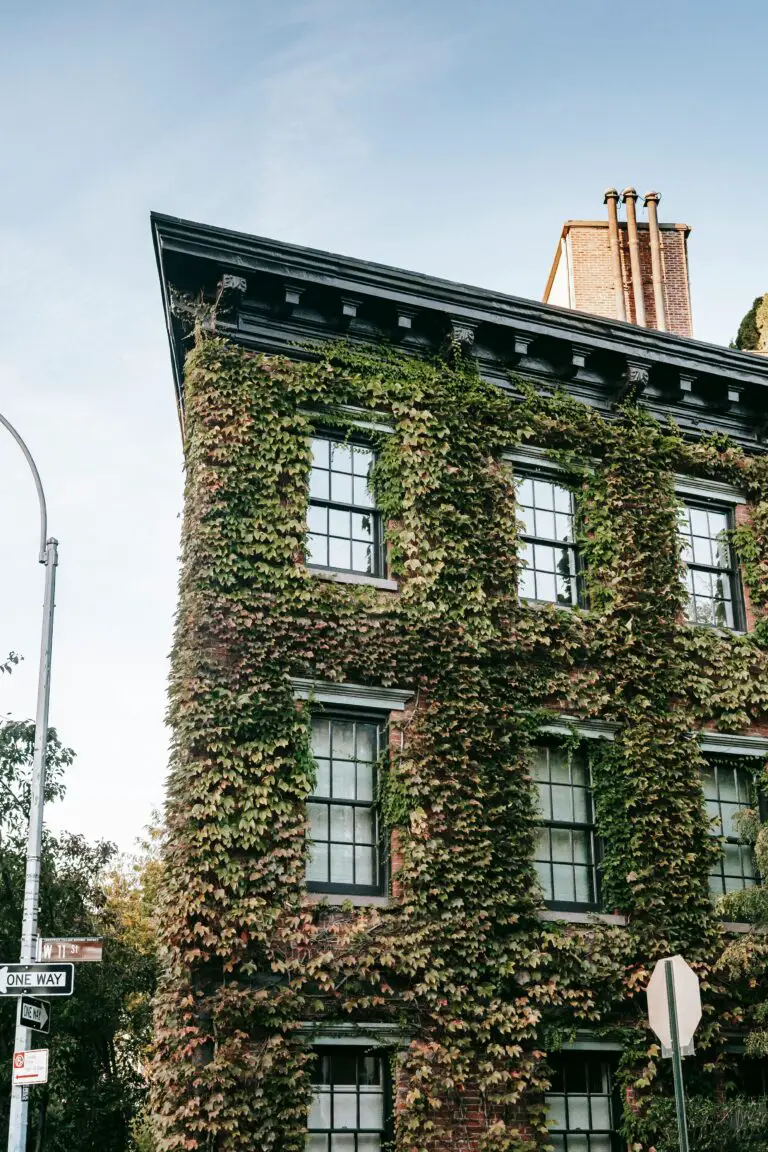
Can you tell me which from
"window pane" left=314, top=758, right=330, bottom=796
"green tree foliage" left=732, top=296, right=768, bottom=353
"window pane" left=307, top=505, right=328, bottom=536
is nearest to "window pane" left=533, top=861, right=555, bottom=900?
"window pane" left=314, top=758, right=330, bottom=796

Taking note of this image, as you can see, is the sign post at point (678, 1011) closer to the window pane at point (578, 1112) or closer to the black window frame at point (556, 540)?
the window pane at point (578, 1112)

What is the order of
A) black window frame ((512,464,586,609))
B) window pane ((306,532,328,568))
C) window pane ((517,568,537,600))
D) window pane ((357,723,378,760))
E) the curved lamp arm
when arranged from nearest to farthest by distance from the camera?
the curved lamp arm → window pane ((357,723,378,760)) → window pane ((306,532,328,568)) → window pane ((517,568,537,600)) → black window frame ((512,464,586,609))

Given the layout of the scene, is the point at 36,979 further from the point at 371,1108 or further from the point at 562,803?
the point at 562,803

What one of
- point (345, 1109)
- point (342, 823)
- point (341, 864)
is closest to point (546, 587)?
point (342, 823)

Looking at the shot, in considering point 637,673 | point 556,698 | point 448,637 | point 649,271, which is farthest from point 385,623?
point 649,271

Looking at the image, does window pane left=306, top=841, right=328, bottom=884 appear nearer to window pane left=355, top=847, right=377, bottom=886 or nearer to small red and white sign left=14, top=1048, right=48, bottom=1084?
window pane left=355, top=847, right=377, bottom=886

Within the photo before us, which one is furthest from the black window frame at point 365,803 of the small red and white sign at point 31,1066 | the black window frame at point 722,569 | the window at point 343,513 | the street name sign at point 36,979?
the black window frame at point 722,569

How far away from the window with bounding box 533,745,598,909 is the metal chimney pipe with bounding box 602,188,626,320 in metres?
10.4

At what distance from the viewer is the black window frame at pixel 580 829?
1574 centimetres

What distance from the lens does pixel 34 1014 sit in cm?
1170

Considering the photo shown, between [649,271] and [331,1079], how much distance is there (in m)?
16.3

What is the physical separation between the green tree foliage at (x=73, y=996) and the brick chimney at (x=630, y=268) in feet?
43.9

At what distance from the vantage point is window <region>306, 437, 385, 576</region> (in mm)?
16266

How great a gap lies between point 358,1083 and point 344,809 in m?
3.05
